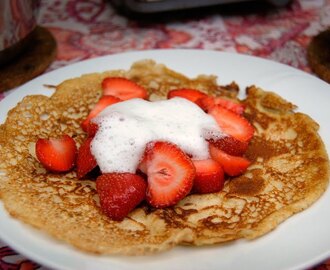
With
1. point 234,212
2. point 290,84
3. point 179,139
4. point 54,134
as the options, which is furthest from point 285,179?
point 54,134

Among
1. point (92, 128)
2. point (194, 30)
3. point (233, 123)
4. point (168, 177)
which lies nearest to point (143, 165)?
→ point (168, 177)

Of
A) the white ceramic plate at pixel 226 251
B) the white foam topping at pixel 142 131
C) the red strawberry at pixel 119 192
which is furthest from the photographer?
the white foam topping at pixel 142 131

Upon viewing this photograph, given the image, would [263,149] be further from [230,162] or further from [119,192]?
[119,192]

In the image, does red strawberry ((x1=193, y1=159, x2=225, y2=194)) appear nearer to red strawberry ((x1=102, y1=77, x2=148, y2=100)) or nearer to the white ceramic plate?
the white ceramic plate

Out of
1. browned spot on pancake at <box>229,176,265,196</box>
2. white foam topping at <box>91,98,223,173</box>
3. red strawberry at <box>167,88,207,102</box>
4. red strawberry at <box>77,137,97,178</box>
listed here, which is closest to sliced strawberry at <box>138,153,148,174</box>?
white foam topping at <box>91,98,223,173</box>

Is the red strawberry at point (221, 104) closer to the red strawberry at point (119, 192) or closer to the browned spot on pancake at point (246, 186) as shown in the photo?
the browned spot on pancake at point (246, 186)

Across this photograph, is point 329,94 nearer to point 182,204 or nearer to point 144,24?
point 182,204

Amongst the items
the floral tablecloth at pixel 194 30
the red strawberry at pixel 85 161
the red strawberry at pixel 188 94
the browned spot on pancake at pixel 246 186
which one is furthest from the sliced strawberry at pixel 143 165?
the floral tablecloth at pixel 194 30
